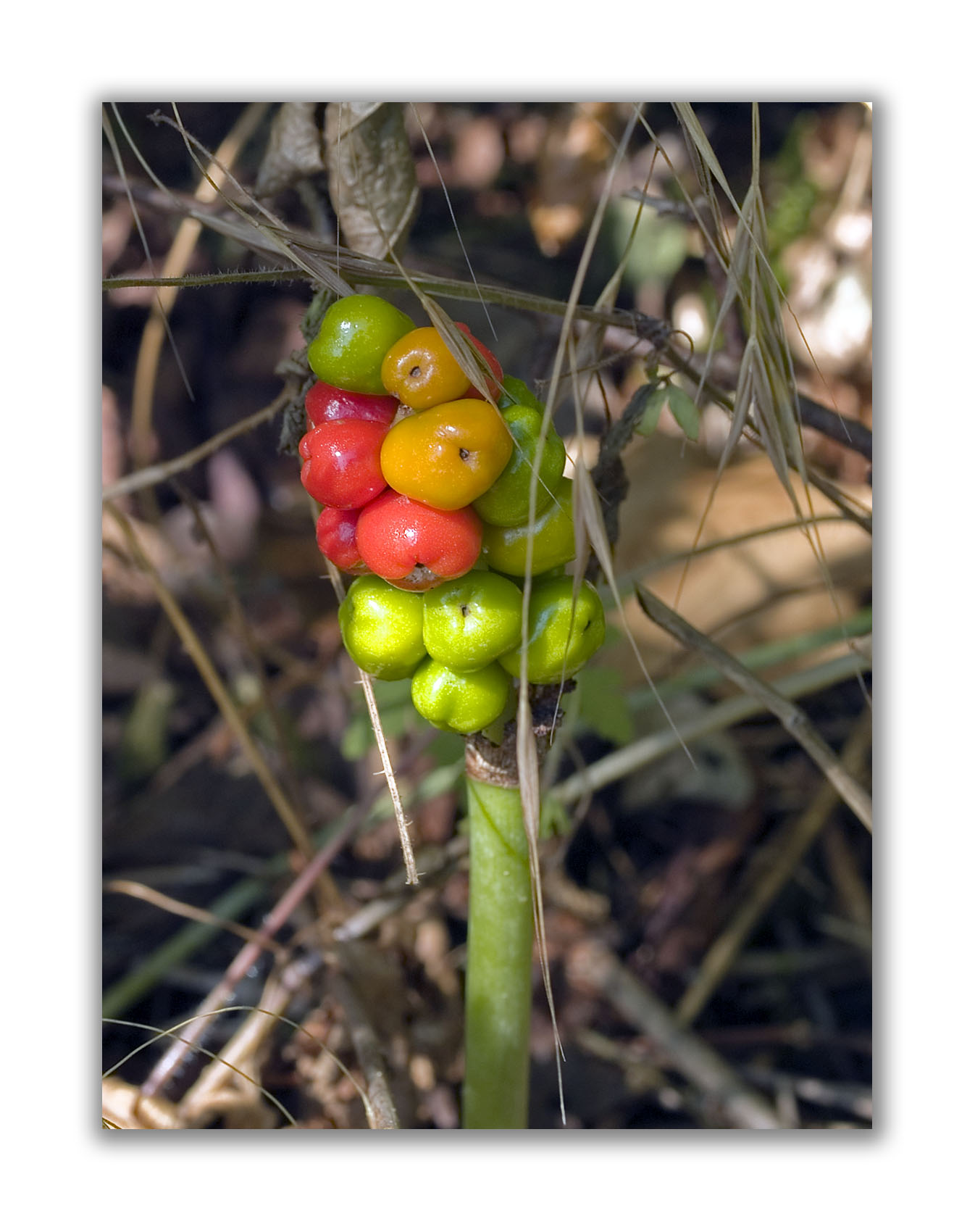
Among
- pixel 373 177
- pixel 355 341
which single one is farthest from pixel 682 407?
pixel 373 177

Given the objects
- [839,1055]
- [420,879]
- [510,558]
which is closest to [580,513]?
[510,558]

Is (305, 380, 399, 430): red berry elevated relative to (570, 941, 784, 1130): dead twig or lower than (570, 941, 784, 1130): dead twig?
elevated

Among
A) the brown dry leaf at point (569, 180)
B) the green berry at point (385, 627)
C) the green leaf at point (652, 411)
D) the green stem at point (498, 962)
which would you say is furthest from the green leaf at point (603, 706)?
the brown dry leaf at point (569, 180)

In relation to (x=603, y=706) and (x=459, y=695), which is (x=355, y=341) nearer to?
(x=459, y=695)

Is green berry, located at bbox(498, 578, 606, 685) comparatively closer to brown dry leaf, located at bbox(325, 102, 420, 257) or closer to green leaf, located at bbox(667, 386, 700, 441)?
green leaf, located at bbox(667, 386, 700, 441)

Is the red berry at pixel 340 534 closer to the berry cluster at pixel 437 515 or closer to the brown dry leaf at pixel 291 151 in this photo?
the berry cluster at pixel 437 515

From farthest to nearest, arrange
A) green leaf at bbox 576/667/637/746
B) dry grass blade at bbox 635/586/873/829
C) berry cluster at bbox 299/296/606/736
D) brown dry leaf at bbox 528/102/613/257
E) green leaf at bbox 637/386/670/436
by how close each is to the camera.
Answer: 1. brown dry leaf at bbox 528/102/613/257
2. green leaf at bbox 576/667/637/746
3. dry grass blade at bbox 635/586/873/829
4. green leaf at bbox 637/386/670/436
5. berry cluster at bbox 299/296/606/736

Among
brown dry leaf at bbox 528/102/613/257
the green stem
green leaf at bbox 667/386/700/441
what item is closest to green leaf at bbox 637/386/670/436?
green leaf at bbox 667/386/700/441
